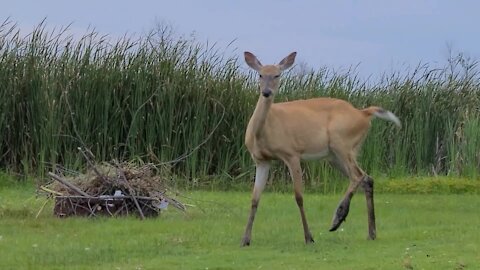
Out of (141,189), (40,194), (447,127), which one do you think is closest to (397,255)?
(141,189)

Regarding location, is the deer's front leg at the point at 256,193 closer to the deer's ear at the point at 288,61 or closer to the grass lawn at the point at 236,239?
the grass lawn at the point at 236,239

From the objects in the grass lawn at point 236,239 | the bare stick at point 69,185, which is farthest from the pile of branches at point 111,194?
the grass lawn at point 236,239

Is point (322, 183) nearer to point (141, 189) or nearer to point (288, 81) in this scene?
point (288, 81)

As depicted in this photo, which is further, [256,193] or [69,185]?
[69,185]

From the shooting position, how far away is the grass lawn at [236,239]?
30.8ft

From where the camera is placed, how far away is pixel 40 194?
14.1 metres

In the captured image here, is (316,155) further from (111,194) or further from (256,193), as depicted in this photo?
(111,194)

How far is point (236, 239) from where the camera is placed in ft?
37.0

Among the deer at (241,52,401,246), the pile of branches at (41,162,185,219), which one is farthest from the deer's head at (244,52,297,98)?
the pile of branches at (41,162,185,219)

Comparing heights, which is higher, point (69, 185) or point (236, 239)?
point (69, 185)

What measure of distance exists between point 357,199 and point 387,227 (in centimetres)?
403

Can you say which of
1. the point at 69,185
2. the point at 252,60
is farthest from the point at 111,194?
the point at 252,60

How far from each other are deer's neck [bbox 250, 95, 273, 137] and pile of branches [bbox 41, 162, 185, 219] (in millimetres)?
2424

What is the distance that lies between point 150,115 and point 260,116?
8.33 meters
